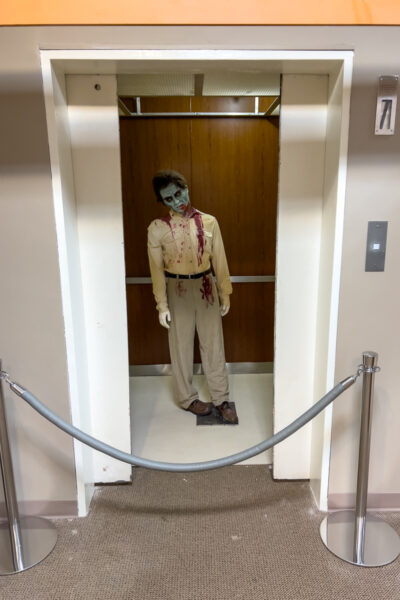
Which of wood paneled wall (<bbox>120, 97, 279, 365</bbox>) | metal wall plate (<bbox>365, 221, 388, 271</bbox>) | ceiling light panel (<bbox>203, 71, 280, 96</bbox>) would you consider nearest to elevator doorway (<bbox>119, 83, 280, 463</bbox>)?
wood paneled wall (<bbox>120, 97, 279, 365</bbox>)

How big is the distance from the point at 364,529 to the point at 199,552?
75 centimetres

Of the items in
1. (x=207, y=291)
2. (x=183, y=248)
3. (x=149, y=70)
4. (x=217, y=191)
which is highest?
(x=149, y=70)

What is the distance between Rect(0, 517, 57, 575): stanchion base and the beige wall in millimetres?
105

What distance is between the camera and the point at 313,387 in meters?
2.21

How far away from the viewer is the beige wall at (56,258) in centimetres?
164

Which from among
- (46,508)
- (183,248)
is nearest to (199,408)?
(183,248)

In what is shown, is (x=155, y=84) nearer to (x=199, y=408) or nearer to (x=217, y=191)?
(x=217, y=191)

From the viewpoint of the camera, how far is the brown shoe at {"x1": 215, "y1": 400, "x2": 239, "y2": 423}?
294 cm

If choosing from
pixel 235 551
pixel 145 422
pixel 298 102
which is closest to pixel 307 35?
pixel 298 102

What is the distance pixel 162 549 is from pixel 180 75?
2.17 metres

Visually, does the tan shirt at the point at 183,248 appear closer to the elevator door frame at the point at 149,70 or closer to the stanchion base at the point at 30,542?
Answer: the elevator door frame at the point at 149,70

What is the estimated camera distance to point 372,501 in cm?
208

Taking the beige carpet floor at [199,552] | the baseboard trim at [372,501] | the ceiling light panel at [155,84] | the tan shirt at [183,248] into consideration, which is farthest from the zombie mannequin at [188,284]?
the baseboard trim at [372,501]

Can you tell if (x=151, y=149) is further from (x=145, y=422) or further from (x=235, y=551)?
(x=235, y=551)
